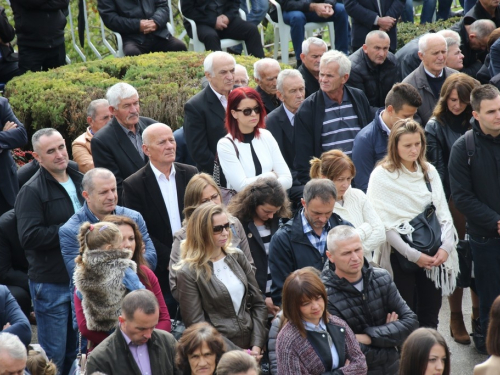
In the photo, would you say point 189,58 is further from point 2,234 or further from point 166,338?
point 166,338

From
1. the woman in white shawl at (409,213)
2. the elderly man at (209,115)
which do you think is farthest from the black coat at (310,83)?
the woman in white shawl at (409,213)

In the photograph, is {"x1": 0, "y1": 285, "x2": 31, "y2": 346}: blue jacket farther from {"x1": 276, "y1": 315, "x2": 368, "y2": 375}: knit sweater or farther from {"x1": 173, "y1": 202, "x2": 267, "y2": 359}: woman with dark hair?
{"x1": 276, "y1": 315, "x2": 368, "y2": 375}: knit sweater

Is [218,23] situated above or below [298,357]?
above

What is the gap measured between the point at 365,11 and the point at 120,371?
8306 millimetres

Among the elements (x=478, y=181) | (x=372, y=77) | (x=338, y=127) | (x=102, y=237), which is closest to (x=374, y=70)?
(x=372, y=77)

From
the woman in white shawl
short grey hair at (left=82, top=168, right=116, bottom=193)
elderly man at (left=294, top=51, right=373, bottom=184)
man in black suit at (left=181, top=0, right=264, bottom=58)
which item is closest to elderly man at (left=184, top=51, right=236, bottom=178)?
elderly man at (left=294, top=51, right=373, bottom=184)

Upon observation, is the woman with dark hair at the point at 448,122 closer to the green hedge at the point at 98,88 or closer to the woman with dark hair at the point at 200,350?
the woman with dark hair at the point at 200,350

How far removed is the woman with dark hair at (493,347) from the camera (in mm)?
5883

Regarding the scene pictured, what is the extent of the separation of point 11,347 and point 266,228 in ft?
8.24

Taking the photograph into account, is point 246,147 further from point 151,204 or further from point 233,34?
point 233,34

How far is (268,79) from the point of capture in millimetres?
10094

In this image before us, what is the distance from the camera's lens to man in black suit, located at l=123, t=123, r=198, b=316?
824 cm

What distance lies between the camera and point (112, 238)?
6.82 m

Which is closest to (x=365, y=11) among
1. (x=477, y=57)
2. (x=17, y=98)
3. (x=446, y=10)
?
(x=477, y=57)
